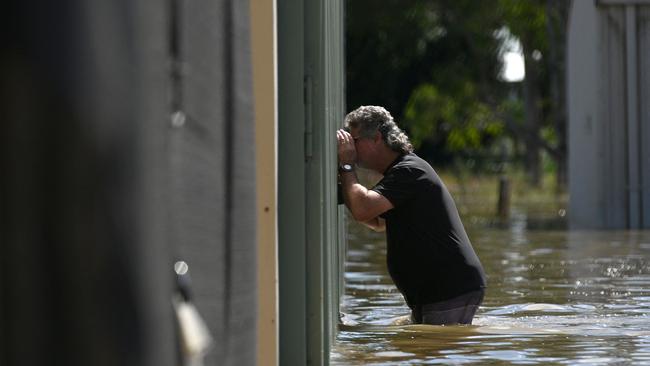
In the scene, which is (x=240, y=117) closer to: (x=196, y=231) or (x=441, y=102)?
(x=196, y=231)

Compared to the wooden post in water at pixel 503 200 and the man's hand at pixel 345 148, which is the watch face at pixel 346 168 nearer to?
the man's hand at pixel 345 148

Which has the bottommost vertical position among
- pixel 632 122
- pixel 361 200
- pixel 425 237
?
pixel 425 237

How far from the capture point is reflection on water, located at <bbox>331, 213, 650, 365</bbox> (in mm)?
7977

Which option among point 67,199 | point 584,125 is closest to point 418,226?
point 67,199

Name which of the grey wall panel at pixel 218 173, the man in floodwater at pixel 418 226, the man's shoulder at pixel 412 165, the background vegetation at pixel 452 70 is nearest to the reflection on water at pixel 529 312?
the man in floodwater at pixel 418 226

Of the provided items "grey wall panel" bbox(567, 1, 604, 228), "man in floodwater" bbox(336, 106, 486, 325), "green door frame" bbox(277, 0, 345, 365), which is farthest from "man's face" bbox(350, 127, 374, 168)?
"grey wall panel" bbox(567, 1, 604, 228)

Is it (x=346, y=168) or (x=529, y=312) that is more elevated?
(x=346, y=168)

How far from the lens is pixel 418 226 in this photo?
892 centimetres

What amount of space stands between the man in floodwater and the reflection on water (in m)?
0.19

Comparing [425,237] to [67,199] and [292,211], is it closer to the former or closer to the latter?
[292,211]

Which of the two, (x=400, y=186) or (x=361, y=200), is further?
(x=400, y=186)

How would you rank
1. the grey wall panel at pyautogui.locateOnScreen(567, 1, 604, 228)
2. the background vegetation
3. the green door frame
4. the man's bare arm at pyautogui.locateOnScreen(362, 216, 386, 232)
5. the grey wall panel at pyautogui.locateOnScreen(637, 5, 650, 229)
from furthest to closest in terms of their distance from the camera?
the background vegetation → the grey wall panel at pyautogui.locateOnScreen(567, 1, 604, 228) → the grey wall panel at pyautogui.locateOnScreen(637, 5, 650, 229) → the man's bare arm at pyautogui.locateOnScreen(362, 216, 386, 232) → the green door frame

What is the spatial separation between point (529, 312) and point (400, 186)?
8.11 ft

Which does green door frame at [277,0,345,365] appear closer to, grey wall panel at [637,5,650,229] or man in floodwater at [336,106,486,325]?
man in floodwater at [336,106,486,325]
